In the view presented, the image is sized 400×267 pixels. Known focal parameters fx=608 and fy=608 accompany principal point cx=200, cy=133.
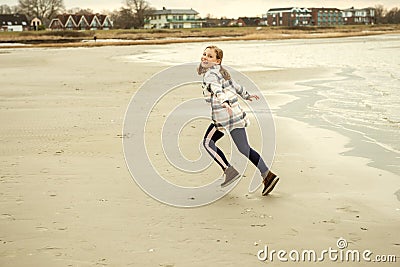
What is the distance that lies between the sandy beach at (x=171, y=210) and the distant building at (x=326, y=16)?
16536cm

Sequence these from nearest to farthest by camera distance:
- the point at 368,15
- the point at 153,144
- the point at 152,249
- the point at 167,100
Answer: the point at 152,249, the point at 153,144, the point at 167,100, the point at 368,15

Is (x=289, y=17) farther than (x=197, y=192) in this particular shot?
Yes

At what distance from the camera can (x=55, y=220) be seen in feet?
17.2

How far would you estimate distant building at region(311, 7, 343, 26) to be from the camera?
17125cm

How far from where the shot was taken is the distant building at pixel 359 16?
520ft

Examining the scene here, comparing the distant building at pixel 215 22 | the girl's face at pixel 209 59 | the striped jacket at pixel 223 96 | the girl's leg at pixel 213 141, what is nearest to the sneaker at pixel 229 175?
the girl's leg at pixel 213 141

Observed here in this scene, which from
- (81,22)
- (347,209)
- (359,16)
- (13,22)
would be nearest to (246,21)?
(359,16)

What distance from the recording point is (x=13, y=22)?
106 meters

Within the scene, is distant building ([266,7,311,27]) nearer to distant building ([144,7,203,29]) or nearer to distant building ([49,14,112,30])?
distant building ([144,7,203,29])

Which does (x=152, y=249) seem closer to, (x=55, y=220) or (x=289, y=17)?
(x=55, y=220)

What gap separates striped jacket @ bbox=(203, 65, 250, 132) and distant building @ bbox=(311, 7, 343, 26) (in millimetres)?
167367

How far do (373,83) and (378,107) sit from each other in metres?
5.81

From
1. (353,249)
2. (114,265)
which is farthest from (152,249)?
(353,249)

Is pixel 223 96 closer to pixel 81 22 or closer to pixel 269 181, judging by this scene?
pixel 269 181
